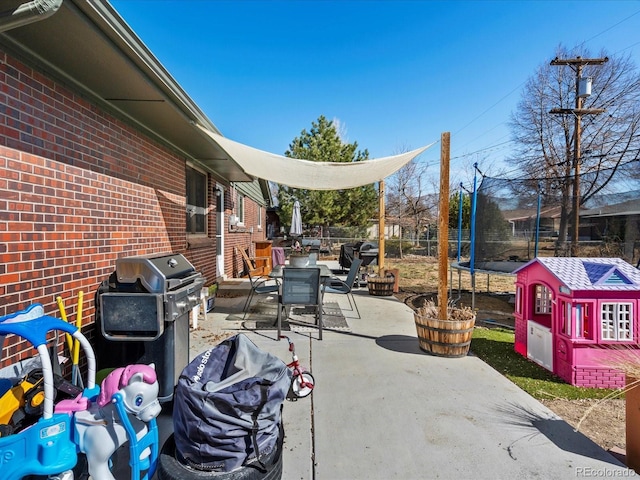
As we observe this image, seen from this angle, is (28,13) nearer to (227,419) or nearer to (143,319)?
(143,319)

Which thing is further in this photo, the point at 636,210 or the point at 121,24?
the point at 636,210

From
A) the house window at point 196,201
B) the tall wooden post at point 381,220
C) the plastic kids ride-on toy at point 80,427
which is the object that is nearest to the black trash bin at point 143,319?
the plastic kids ride-on toy at point 80,427

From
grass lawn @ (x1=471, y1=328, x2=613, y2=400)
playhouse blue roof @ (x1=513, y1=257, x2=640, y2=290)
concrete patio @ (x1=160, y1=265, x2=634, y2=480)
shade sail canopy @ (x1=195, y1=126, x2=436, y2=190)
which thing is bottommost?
grass lawn @ (x1=471, y1=328, x2=613, y2=400)

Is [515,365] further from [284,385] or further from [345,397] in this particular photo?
[284,385]

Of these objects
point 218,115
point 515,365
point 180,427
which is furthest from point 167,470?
point 218,115

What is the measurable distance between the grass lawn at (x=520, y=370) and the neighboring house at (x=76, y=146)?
398 cm

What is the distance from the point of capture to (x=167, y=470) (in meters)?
1.53

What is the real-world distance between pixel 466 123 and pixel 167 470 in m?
19.2

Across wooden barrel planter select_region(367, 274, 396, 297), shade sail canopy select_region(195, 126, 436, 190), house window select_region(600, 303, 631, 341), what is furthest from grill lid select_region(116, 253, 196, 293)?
wooden barrel planter select_region(367, 274, 396, 297)

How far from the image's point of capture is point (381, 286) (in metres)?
7.03

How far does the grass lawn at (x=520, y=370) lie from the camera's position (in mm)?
2930

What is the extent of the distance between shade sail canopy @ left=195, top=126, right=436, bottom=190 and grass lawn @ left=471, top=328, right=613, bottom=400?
2.69 metres

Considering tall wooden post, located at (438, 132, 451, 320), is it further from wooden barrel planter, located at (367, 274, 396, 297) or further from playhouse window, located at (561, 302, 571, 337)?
wooden barrel planter, located at (367, 274, 396, 297)

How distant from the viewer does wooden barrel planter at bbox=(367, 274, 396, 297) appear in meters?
7.03
